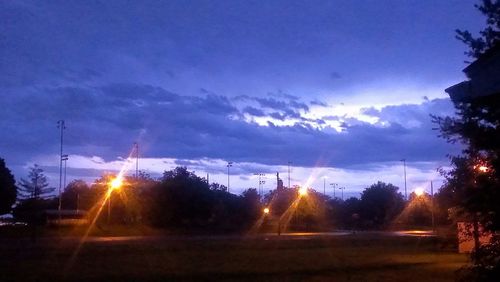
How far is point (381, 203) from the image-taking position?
127562 millimetres

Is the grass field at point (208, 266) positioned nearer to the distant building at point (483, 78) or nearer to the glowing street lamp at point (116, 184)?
the distant building at point (483, 78)

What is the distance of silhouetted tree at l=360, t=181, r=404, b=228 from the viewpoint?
12589 cm

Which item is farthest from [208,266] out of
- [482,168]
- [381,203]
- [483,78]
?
[381,203]

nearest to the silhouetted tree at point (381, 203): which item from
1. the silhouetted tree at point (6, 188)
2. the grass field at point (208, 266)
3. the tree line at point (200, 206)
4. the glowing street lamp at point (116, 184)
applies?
the tree line at point (200, 206)

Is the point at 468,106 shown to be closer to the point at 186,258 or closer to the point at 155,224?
the point at 186,258

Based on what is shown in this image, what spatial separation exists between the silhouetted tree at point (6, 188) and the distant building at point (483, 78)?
8629cm

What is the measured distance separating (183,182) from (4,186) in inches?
950

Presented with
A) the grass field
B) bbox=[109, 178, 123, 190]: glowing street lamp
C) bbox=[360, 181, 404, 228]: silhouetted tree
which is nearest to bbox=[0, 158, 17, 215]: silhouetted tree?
bbox=[109, 178, 123, 190]: glowing street lamp

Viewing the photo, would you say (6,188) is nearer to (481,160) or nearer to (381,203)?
Answer: (381,203)

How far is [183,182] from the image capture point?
86.6 meters

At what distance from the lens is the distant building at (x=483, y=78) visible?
481 cm

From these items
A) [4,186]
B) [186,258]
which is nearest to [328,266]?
[186,258]

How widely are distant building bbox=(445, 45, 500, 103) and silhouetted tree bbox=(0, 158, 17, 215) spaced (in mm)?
86286

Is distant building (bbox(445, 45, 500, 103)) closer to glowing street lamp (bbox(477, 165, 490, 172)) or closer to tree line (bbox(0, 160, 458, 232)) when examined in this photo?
glowing street lamp (bbox(477, 165, 490, 172))
